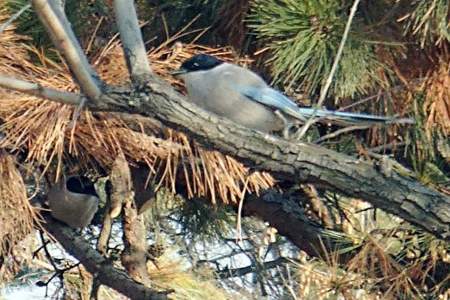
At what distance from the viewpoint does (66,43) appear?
1438mm

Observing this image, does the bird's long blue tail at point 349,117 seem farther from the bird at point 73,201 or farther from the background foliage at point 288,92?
the bird at point 73,201

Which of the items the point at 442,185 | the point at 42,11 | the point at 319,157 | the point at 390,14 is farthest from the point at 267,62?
the point at 42,11

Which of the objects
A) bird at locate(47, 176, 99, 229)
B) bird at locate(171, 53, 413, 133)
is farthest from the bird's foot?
bird at locate(47, 176, 99, 229)

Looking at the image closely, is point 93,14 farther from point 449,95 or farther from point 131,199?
point 449,95

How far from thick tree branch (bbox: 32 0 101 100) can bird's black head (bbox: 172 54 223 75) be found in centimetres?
39

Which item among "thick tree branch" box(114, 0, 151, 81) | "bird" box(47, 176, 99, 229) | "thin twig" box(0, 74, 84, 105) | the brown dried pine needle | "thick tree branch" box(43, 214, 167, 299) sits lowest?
"thick tree branch" box(43, 214, 167, 299)

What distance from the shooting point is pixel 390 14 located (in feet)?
7.11

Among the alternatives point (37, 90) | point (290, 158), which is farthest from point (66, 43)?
point (290, 158)

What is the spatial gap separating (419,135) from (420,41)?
0.23m

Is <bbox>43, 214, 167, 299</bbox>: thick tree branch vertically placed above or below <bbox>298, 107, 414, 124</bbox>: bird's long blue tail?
below

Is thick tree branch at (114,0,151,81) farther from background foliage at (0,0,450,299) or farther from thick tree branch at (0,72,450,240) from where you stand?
background foliage at (0,0,450,299)

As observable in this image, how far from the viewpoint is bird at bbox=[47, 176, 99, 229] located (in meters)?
2.18

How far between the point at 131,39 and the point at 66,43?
143 mm

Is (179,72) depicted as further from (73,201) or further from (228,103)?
(73,201)
